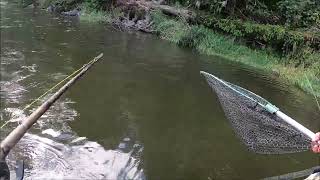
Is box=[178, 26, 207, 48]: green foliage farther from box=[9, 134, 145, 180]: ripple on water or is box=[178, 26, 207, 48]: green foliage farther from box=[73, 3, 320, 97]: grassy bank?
box=[9, 134, 145, 180]: ripple on water

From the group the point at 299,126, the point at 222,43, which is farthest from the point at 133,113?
the point at 222,43

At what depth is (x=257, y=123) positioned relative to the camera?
6.37m

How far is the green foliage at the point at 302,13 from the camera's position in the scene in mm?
16853

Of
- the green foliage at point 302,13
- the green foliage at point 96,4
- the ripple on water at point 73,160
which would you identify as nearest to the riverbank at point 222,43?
the green foliage at point 96,4

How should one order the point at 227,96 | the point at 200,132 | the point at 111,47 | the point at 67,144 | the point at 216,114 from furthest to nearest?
the point at 111,47 < the point at 216,114 < the point at 200,132 < the point at 67,144 < the point at 227,96

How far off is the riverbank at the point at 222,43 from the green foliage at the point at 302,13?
1581mm

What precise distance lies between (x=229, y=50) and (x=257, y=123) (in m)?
10.3

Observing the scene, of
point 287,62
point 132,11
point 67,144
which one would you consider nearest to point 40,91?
point 67,144

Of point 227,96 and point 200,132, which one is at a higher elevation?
point 227,96

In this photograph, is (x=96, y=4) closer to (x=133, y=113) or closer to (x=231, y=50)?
(x=231, y=50)

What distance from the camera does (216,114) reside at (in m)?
10.0

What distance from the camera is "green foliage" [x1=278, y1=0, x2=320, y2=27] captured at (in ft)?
55.3

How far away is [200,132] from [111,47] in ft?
24.8

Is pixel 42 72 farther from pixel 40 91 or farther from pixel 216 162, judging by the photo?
pixel 216 162
